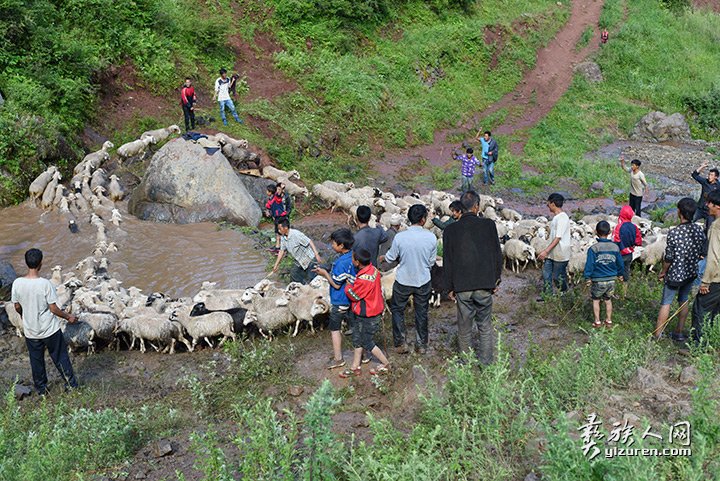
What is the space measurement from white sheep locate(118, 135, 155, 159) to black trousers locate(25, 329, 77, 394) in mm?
9283

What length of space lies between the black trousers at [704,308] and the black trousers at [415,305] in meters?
3.21

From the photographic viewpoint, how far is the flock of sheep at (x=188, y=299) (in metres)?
8.55

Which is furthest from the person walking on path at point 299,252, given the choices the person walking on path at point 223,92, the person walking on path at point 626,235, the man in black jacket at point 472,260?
the person walking on path at point 223,92

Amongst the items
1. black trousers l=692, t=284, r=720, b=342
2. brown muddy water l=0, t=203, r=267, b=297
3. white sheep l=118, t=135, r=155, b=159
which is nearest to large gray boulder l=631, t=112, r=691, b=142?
brown muddy water l=0, t=203, r=267, b=297

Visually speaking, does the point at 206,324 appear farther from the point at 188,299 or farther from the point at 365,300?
the point at 365,300

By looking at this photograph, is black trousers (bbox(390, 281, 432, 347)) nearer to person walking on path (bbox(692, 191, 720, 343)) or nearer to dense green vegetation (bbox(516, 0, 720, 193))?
person walking on path (bbox(692, 191, 720, 343))

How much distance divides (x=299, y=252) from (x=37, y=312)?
3.62 metres

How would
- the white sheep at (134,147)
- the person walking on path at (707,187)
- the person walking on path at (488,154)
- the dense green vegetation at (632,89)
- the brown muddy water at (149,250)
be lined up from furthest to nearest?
the dense green vegetation at (632,89) < the person walking on path at (488,154) < the white sheep at (134,147) < the brown muddy water at (149,250) < the person walking on path at (707,187)

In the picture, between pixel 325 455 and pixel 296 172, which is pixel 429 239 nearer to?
pixel 325 455

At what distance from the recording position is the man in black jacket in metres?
6.50

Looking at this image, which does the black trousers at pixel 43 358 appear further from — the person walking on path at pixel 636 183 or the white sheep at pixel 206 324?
the person walking on path at pixel 636 183

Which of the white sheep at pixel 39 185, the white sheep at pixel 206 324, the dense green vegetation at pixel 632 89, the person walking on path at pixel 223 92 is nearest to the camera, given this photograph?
the white sheep at pixel 206 324

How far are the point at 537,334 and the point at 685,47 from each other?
30162mm

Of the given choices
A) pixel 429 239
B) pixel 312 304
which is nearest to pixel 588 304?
Answer: pixel 429 239
